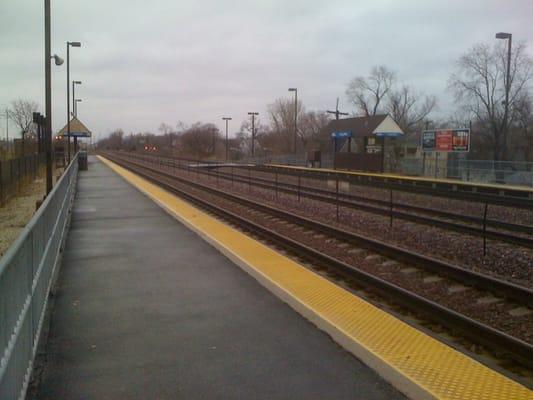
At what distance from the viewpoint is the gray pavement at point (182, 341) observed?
15.1 feet

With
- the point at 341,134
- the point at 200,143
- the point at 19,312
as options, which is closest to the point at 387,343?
the point at 19,312

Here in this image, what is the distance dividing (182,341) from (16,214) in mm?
15759

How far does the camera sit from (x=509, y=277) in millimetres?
9555

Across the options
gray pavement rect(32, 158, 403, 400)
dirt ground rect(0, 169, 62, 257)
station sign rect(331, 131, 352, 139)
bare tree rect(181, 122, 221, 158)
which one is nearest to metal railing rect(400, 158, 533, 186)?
station sign rect(331, 131, 352, 139)

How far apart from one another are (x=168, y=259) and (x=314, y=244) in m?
3.70

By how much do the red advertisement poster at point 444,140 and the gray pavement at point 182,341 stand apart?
28.9 metres

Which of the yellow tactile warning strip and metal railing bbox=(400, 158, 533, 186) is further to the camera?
metal railing bbox=(400, 158, 533, 186)

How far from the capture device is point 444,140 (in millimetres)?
36500

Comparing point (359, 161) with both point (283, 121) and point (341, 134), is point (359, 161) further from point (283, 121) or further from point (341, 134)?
point (283, 121)

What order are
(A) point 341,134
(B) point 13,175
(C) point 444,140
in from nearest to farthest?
(B) point 13,175
(C) point 444,140
(A) point 341,134

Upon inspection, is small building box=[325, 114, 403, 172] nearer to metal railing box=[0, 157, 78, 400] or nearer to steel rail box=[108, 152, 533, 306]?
steel rail box=[108, 152, 533, 306]

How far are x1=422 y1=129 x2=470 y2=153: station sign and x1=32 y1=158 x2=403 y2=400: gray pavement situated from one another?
1133 inches

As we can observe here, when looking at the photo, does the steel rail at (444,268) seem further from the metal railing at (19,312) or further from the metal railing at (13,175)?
the metal railing at (13,175)

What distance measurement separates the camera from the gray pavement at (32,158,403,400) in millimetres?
4598
